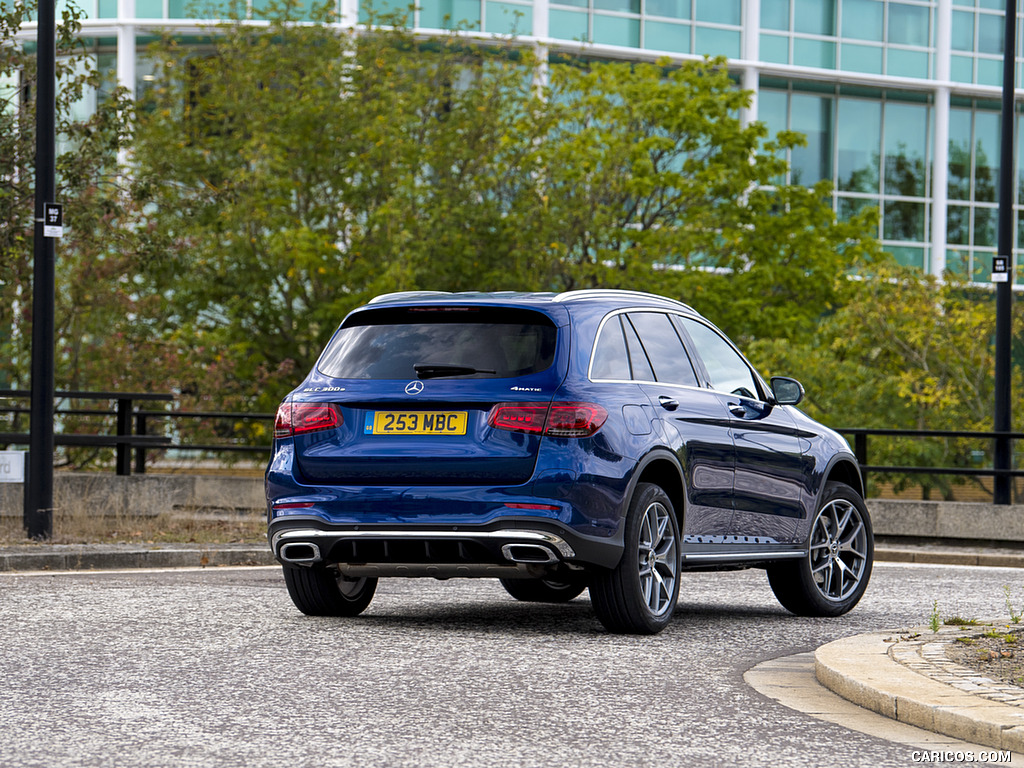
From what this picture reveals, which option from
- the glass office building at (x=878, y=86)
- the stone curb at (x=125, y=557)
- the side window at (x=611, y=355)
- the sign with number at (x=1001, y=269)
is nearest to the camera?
the side window at (x=611, y=355)

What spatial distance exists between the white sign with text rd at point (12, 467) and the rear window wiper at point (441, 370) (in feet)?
22.7

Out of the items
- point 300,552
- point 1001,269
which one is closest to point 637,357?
point 300,552

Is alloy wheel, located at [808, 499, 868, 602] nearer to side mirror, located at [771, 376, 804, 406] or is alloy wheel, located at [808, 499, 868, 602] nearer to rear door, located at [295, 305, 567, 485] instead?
side mirror, located at [771, 376, 804, 406]

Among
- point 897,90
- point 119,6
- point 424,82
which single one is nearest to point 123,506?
point 424,82

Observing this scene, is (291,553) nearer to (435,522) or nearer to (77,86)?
(435,522)

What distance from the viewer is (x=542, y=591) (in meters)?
10.8

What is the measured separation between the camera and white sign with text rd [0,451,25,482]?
14.5m

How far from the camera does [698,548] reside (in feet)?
30.9

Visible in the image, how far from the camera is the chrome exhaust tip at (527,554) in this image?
8289 mm

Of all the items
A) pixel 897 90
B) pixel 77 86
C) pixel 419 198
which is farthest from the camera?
pixel 897 90

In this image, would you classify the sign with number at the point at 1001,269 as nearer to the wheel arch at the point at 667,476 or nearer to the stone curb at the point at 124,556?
the stone curb at the point at 124,556

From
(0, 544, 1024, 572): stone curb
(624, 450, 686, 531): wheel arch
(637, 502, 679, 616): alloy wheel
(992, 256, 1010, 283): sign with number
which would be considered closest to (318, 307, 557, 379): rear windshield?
(624, 450, 686, 531): wheel arch

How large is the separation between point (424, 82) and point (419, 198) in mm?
2247

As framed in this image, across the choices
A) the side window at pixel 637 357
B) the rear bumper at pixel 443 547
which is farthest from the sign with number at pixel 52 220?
the side window at pixel 637 357
